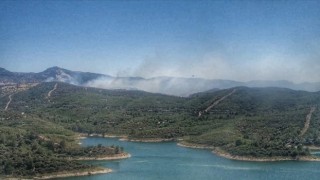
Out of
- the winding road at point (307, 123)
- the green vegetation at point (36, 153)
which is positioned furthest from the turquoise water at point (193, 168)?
the winding road at point (307, 123)

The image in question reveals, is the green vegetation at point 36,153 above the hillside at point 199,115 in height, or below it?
below

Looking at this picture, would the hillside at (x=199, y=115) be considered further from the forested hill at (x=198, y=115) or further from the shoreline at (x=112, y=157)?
the shoreline at (x=112, y=157)

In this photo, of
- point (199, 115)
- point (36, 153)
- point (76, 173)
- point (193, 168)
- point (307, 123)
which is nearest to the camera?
point (76, 173)

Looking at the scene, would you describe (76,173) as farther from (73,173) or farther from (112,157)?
(112,157)

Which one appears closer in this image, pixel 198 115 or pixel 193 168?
pixel 193 168

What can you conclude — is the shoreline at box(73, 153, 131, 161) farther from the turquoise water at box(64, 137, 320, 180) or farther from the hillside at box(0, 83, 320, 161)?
the hillside at box(0, 83, 320, 161)

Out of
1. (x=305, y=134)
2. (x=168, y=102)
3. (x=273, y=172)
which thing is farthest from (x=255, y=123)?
(x=168, y=102)

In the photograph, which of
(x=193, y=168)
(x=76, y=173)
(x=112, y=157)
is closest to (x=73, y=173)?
(x=76, y=173)
